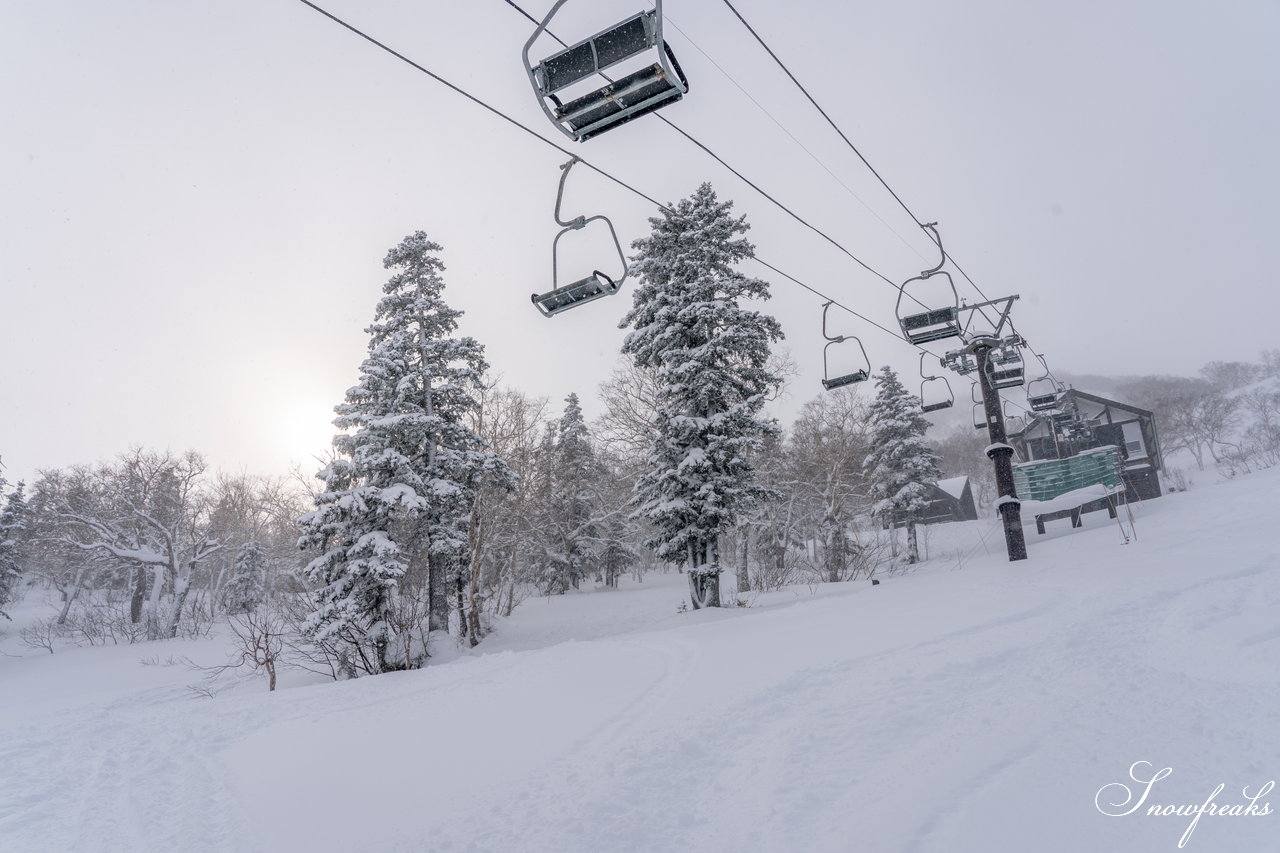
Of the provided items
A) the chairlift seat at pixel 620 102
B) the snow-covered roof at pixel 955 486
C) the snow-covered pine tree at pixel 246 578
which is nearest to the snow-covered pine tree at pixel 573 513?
the snow-covered pine tree at pixel 246 578

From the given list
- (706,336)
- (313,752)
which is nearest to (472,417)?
(706,336)

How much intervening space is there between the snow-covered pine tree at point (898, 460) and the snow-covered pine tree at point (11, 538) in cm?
5173

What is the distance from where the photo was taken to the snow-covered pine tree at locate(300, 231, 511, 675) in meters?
13.9

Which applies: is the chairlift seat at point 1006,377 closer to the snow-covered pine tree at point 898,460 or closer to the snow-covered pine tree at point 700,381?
the snow-covered pine tree at point 700,381

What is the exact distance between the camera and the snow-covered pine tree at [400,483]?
13.9 meters

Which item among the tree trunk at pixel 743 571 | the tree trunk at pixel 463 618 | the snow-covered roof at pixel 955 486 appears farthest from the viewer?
the snow-covered roof at pixel 955 486

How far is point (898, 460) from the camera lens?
31859mm

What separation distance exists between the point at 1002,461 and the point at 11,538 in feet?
179

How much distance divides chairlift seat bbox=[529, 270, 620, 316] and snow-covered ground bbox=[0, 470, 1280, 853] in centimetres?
414

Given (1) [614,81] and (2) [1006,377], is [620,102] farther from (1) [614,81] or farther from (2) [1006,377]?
(2) [1006,377]

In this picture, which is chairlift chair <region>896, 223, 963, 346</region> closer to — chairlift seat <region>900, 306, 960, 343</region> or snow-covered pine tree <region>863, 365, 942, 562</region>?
chairlift seat <region>900, 306, 960, 343</region>

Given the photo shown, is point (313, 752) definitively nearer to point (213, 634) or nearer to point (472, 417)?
point (472, 417)

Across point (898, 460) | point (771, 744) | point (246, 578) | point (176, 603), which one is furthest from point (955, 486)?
point (246, 578)

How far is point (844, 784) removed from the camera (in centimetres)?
337
